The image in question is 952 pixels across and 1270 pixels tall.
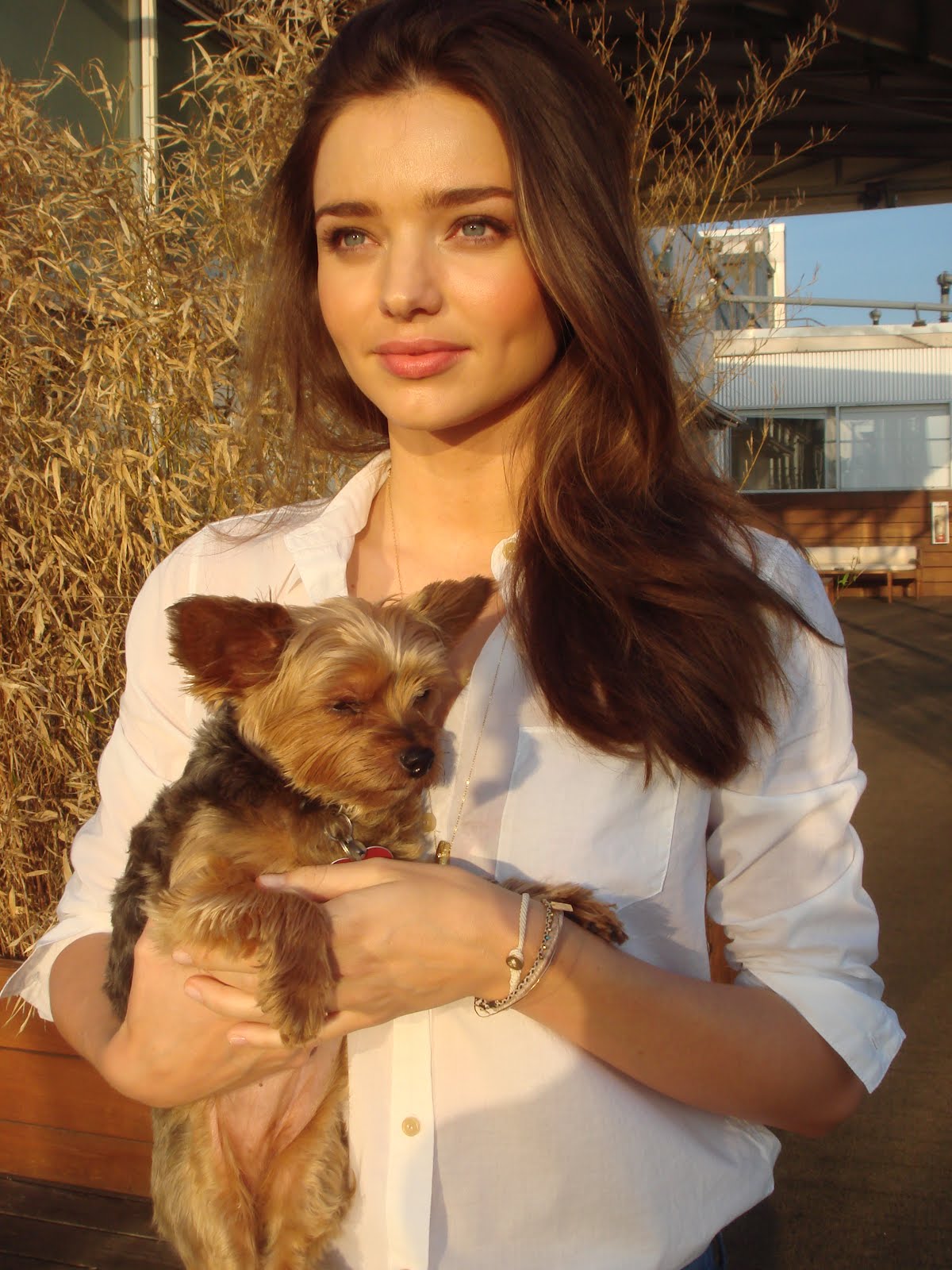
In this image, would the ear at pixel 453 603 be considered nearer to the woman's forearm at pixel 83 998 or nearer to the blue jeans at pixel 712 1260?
the woman's forearm at pixel 83 998

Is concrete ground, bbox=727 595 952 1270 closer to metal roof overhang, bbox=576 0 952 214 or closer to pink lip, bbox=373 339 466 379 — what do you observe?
pink lip, bbox=373 339 466 379

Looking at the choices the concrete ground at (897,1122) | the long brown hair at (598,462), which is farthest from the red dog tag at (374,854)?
the concrete ground at (897,1122)

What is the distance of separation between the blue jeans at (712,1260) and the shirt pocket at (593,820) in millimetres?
639

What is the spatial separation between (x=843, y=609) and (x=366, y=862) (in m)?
18.8

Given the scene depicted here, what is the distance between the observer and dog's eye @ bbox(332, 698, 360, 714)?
247 cm

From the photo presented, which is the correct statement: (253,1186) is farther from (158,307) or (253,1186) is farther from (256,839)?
(158,307)

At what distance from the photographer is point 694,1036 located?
176cm

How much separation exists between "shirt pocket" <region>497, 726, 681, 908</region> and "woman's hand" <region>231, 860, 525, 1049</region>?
0.59 feet

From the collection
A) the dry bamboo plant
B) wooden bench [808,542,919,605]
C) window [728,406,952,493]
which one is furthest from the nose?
window [728,406,952,493]

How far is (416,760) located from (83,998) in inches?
32.9

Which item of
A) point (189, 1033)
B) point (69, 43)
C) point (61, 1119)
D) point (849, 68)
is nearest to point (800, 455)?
point (849, 68)

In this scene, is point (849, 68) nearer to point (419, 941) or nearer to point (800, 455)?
point (419, 941)

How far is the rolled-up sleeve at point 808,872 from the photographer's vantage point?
188cm

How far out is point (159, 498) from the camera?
4199 mm
